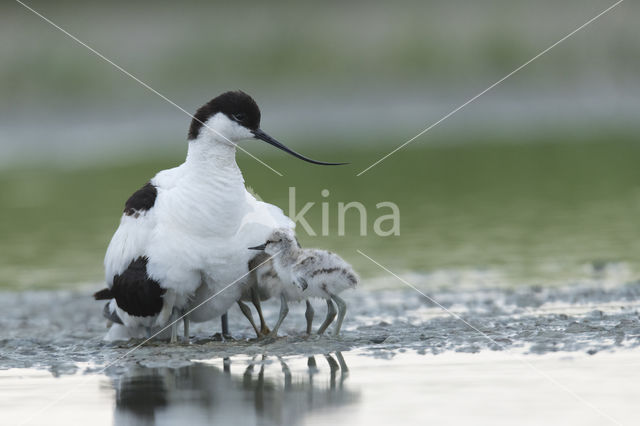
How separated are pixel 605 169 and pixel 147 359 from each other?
1324 centimetres

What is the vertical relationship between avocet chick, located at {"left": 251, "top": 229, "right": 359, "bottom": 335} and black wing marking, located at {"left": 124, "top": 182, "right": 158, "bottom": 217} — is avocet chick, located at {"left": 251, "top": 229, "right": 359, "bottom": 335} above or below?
below

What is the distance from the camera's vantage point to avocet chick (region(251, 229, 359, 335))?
8328 millimetres

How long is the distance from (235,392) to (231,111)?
Result: 2.60 metres

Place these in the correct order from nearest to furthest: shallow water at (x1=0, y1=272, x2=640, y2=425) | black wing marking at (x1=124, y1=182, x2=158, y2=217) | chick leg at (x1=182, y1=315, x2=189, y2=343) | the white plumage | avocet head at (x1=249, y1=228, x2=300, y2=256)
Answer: shallow water at (x1=0, y1=272, x2=640, y2=425) < the white plumage < black wing marking at (x1=124, y1=182, x2=158, y2=217) < avocet head at (x1=249, y1=228, x2=300, y2=256) < chick leg at (x1=182, y1=315, x2=189, y2=343)

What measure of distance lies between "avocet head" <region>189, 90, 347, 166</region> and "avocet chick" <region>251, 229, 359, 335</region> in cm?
78

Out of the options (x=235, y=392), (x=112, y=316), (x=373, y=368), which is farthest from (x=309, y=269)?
(x=235, y=392)

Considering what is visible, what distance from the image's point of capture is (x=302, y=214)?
51.6 ft

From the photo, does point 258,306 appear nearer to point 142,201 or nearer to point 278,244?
point 278,244

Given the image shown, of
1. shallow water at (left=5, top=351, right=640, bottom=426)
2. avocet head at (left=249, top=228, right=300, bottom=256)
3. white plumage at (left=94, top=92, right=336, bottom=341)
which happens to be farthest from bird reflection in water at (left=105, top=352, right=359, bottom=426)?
avocet head at (left=249, top=228, right=300, bottom=256)

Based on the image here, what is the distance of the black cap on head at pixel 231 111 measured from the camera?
8430mm

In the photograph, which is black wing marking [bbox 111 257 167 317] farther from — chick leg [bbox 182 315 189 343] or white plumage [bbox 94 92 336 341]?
chick leg [bbox 182 315 189 343]

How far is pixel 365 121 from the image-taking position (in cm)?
2975

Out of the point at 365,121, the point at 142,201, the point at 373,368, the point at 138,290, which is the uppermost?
the point at 365,121

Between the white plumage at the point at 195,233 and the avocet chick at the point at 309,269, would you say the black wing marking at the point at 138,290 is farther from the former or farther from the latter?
the avocet chick at the point at 309,269
